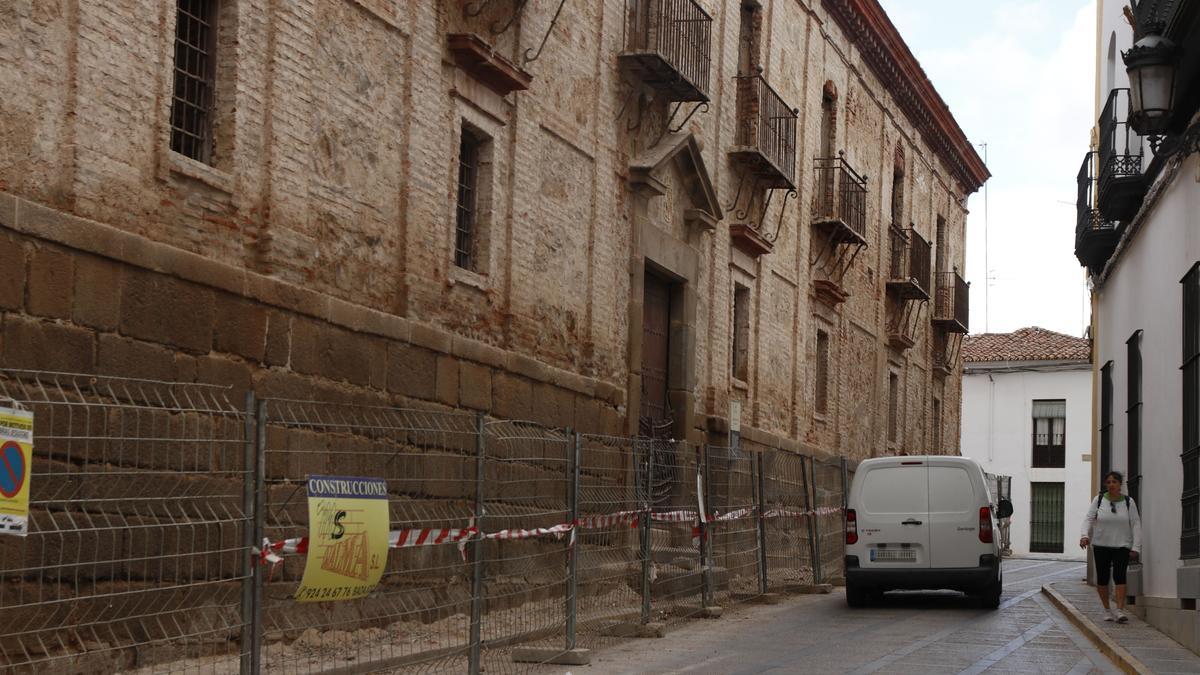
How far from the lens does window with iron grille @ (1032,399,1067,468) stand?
57.2 m

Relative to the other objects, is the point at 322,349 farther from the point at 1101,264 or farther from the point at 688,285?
the point at 1101,264

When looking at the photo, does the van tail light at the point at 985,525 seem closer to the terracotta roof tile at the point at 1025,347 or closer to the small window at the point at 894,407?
the small window at the point at 894,407

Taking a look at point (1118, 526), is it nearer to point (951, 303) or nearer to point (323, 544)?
point (323, 544)

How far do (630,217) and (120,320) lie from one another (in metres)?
10.2

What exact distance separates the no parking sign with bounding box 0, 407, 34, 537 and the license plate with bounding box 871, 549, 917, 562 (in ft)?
41.9

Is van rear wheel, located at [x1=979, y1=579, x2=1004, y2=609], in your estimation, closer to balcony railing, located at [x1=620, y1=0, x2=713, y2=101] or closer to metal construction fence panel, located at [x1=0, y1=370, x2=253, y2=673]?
balcony railing, located at [x1=620, y1=0, x2=713, y2=101]

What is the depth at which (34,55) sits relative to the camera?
363 inches

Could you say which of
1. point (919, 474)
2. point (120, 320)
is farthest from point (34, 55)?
point (919, 474)

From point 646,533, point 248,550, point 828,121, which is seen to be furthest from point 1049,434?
→ point 248,550

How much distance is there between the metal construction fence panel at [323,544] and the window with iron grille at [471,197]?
70.1 inches

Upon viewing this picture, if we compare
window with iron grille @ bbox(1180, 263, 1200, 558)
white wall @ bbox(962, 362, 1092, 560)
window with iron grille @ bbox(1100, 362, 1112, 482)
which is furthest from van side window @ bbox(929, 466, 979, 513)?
white wall @ bbox(962, 362, 1092, 560)

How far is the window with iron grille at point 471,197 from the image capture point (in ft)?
50.1

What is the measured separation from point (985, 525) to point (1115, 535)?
142 centimetres

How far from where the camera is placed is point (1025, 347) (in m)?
58.7
